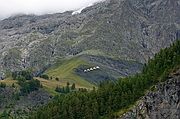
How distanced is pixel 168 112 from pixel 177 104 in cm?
435

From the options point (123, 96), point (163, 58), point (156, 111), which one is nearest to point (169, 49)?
point (163, 58)

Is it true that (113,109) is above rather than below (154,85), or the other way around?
below

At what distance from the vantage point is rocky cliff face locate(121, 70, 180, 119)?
157375 millimetres

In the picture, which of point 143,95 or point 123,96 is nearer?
point 143,95

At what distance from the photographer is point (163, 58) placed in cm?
19125

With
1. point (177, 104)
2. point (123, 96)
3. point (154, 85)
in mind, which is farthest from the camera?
point (123, 96)

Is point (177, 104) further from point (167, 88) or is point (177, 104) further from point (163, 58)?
point (163, 58)

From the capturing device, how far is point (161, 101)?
162625 mm

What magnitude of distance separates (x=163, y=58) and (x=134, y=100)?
23.8m

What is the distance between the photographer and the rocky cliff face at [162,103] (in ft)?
516

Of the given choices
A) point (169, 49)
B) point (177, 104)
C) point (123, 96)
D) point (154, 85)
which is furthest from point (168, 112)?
point (169, 49)

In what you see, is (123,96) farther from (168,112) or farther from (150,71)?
(168,112)

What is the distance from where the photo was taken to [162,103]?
16200cm

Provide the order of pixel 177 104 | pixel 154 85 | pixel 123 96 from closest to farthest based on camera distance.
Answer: pixel 177 104
pixel 154 85
pixel 123 96
